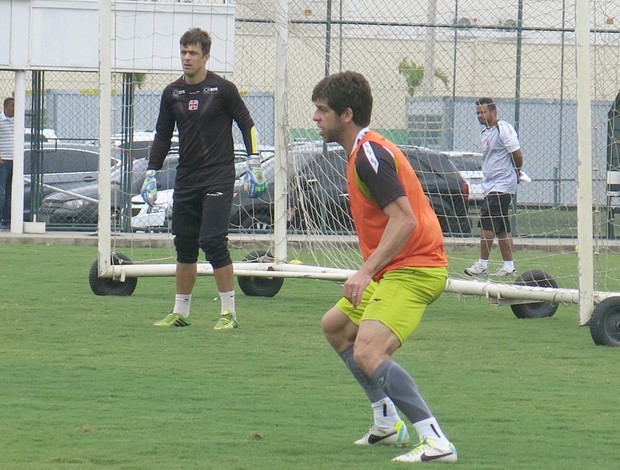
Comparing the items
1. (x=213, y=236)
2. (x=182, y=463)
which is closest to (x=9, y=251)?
(x=213, y=236)

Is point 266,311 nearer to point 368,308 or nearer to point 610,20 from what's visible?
point 610,20

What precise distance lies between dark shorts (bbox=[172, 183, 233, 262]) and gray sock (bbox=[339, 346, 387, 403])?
3.97m

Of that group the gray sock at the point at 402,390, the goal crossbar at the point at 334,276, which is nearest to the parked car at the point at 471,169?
the goal crossbar at the point at 334,276

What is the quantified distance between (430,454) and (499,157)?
9129 millimetres

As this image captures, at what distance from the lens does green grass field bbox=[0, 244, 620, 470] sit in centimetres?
600

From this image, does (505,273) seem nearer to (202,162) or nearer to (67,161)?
(202,162)

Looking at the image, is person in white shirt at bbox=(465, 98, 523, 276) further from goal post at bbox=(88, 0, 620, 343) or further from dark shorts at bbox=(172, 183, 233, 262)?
dark shorts at bbox=(172, 183, 233, 262)

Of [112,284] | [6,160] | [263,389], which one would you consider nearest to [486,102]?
[112,284]

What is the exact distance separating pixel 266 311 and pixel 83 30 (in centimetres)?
932

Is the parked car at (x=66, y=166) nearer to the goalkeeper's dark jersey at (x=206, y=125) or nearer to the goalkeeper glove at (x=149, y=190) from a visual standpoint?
the goalkeeper glove at (x=149, y=190)

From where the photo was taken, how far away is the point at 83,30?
1992 centimetres

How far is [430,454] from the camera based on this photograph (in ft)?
18.6

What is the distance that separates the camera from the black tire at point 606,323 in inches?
380

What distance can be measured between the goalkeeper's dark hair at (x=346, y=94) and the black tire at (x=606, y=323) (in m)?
4.26
